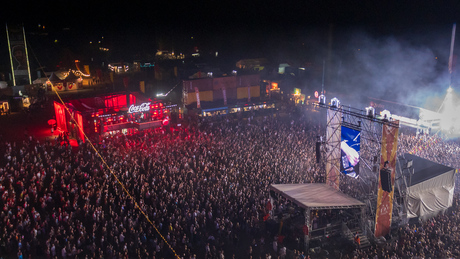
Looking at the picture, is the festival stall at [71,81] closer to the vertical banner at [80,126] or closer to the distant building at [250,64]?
the vertical banner at [80,126]

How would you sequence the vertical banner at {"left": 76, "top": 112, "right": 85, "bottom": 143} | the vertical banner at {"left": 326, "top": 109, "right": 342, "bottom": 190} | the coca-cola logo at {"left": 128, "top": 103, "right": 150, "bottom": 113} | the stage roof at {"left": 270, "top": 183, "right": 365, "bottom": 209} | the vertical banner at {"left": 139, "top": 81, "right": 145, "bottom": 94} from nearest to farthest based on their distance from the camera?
the stage roof at {"left": 270, "top": 183, "right": 365, "bottom": 209} < the vertical banner at {"left": 326, "top": 109, "right": 342, "bottom": 190} < the vertical banner at {"left": 76, "top": 112, "right": 85, "bottom": 143} < the coca-cola logo at {"left": 128, "top": 103, "right": 150, "bottom": 113} < the vertical banner at {"left": 139, "top": 81, "right": 145, "bottom": 94}

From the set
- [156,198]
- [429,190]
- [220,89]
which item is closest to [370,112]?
[429,190]

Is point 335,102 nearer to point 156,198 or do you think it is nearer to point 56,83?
point 156,198

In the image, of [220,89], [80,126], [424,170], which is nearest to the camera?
[424,170]

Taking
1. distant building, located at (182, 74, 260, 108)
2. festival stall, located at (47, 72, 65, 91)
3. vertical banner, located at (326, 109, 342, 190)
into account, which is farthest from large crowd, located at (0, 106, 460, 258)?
festival stall, located at (47, 72, 65, 91)

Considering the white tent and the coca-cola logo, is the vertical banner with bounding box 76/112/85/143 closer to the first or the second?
the coca-cola logo

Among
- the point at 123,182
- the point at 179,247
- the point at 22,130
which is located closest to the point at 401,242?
the point at 179,247
